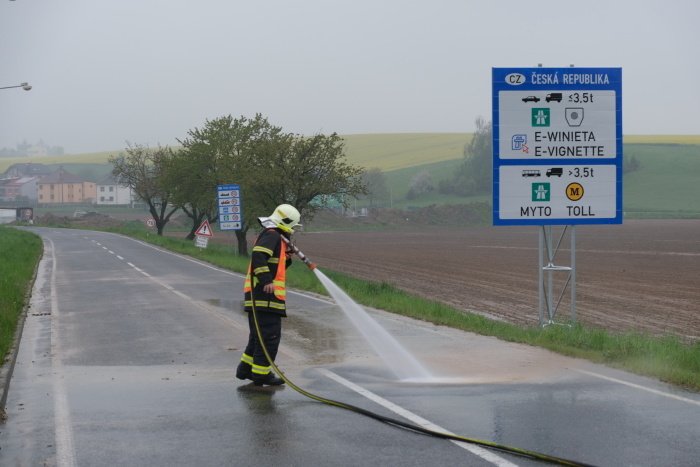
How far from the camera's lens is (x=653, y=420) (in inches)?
287

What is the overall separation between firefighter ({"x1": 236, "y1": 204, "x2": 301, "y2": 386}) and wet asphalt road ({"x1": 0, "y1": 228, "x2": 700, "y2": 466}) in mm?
287

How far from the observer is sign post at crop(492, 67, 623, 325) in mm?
14320

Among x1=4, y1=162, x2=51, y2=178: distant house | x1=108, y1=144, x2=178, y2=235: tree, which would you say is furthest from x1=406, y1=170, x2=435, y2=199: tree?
x1=4, y1=162, x2=51, y2=178: distant house

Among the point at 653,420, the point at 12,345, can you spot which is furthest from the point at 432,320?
the point at 653,420

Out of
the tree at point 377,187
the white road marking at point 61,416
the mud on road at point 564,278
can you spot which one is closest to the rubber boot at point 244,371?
the white road marking at point 61,416

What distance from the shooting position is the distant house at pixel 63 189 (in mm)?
169087

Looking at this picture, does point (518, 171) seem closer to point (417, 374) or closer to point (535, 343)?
point (535, 343)

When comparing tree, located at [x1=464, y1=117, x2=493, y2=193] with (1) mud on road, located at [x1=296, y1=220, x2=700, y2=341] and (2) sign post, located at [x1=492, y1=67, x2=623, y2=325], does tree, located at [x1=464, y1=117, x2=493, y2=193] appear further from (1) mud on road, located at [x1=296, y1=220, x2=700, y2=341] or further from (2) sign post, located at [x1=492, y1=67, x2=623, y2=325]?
(2) sign post, located at [x1=492, y1=67, x2=623, y2=325]

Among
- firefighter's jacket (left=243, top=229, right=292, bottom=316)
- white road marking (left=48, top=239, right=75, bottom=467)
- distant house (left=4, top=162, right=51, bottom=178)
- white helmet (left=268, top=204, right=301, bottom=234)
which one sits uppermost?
distant house (left=4, top=162, right=51, bottom=178)

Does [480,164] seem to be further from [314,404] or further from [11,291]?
[314,404]

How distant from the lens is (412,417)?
750cm

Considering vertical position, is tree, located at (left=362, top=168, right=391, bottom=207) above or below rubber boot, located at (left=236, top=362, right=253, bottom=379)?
above

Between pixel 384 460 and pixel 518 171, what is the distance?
29.6ft

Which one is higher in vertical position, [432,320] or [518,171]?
[518,171]
